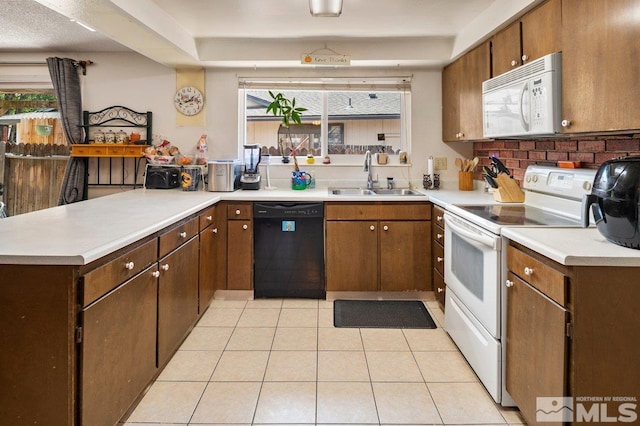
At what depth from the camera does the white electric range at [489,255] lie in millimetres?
1925

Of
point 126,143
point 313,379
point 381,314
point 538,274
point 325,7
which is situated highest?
point 325,7

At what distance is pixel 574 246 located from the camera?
59.9 inches

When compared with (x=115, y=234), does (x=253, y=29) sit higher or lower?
higher

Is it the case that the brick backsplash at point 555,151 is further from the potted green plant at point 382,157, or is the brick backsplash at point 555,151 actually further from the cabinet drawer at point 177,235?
the cabinet drawer at point 177,235

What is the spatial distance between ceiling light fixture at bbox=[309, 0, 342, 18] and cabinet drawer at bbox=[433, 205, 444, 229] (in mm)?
1570

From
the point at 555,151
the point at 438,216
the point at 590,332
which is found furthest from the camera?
the point at 438,216

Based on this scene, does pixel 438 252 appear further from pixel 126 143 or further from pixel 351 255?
pixel 126 143

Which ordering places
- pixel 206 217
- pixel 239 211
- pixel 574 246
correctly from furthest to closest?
pixel 239 211 < pixel 206 217 < pixel 574 246

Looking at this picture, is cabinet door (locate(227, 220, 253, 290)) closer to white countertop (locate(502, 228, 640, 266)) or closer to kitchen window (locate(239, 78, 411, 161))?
kitchen window (locate(239, 78, 411, 161))

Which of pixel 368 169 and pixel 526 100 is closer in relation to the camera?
pixel 526 100

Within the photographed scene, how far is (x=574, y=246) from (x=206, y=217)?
233 centimetres

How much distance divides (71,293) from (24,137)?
351 centimetres

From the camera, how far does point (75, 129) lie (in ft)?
12.5

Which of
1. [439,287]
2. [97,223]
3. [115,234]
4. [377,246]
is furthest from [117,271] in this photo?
[439,287]
